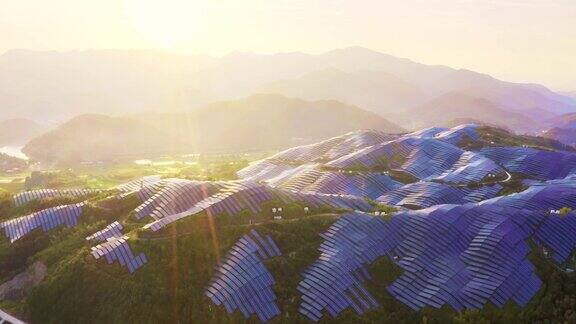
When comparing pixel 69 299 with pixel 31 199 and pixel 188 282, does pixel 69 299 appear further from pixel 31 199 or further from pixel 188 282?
pixel 31 199

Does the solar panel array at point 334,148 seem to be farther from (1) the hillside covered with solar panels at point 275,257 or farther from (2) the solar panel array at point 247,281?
(2) the solar panel array at point 247,281

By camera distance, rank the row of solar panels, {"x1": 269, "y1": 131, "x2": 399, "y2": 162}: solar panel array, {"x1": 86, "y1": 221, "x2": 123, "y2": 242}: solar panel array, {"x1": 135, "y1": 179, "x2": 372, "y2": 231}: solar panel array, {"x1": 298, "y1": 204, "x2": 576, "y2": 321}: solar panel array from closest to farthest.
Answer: {"x1": 298, "y1": 204, "x2": 576, "y2": 321}: solar panel array < {"x1": 86, "y1": 221, "x2": 123, "y2": 242}: solar panel array < {"x1": 135, "y1": 179, "x2": 372, "y2": 231}: solar panel array < the row of solar panels < {"x1": 269, "y1": 131, "x2": 399, "y2": 162}: solar panel array

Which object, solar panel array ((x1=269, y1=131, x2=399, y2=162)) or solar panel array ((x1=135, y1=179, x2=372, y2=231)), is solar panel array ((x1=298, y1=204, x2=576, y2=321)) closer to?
solar panel array ((x1=135, y1=179, x2=372, y2=231))

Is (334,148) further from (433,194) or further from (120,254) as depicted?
(120,254)

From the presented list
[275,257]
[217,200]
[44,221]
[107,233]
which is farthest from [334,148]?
[44,221]

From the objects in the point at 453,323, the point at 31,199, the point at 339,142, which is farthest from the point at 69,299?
the point at 339,142

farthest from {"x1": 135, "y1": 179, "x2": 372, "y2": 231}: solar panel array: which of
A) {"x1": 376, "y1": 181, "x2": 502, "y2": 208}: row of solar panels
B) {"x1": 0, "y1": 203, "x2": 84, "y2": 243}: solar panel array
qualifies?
{"x1": 376, "y1": 181, "x2": 502, "y2": 208}: row of solar panels

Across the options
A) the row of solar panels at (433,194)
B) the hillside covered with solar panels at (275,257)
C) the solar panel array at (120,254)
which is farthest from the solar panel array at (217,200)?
the row of solar panels at (433,194)
